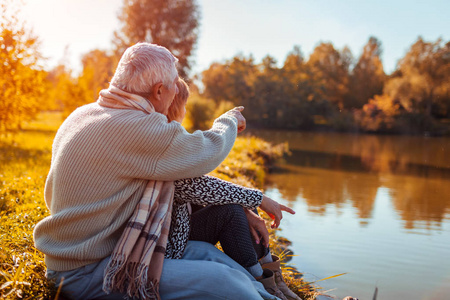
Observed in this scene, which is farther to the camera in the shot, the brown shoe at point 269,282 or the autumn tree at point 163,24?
the autumn tree at point 163,24

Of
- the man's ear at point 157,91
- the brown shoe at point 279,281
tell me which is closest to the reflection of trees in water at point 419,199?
the brown shoe at point 279,281

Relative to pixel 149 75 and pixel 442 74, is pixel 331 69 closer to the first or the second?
pixel 442 74

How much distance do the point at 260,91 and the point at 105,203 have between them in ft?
102

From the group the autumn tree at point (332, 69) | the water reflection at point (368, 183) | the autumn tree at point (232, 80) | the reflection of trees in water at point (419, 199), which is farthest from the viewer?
the autumn tree at point (332, 69)

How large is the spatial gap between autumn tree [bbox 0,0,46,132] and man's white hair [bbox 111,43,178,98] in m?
7.67

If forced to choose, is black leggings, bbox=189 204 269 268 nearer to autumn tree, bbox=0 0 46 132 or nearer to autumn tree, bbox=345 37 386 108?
autumn tree, bbox=0 0 46 132

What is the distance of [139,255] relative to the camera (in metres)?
1.68

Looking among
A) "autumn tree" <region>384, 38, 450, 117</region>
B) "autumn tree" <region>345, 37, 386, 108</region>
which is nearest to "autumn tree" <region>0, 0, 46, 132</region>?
"autumn tree" <region>384, 38, 450, 117</region>

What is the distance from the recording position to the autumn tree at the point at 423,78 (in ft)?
93.6

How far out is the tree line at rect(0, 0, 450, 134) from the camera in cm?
2397

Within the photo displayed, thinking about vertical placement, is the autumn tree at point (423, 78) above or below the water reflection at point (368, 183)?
above

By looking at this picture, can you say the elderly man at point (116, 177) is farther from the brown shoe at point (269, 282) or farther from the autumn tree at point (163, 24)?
the autumn tree at point (163, 24)

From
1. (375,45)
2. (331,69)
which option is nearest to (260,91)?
(331,69)

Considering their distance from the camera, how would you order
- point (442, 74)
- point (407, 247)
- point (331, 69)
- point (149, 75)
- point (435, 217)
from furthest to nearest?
point (331, 69), point (442, 74), point (435, 217), point (407, 247), point (149, 75)
